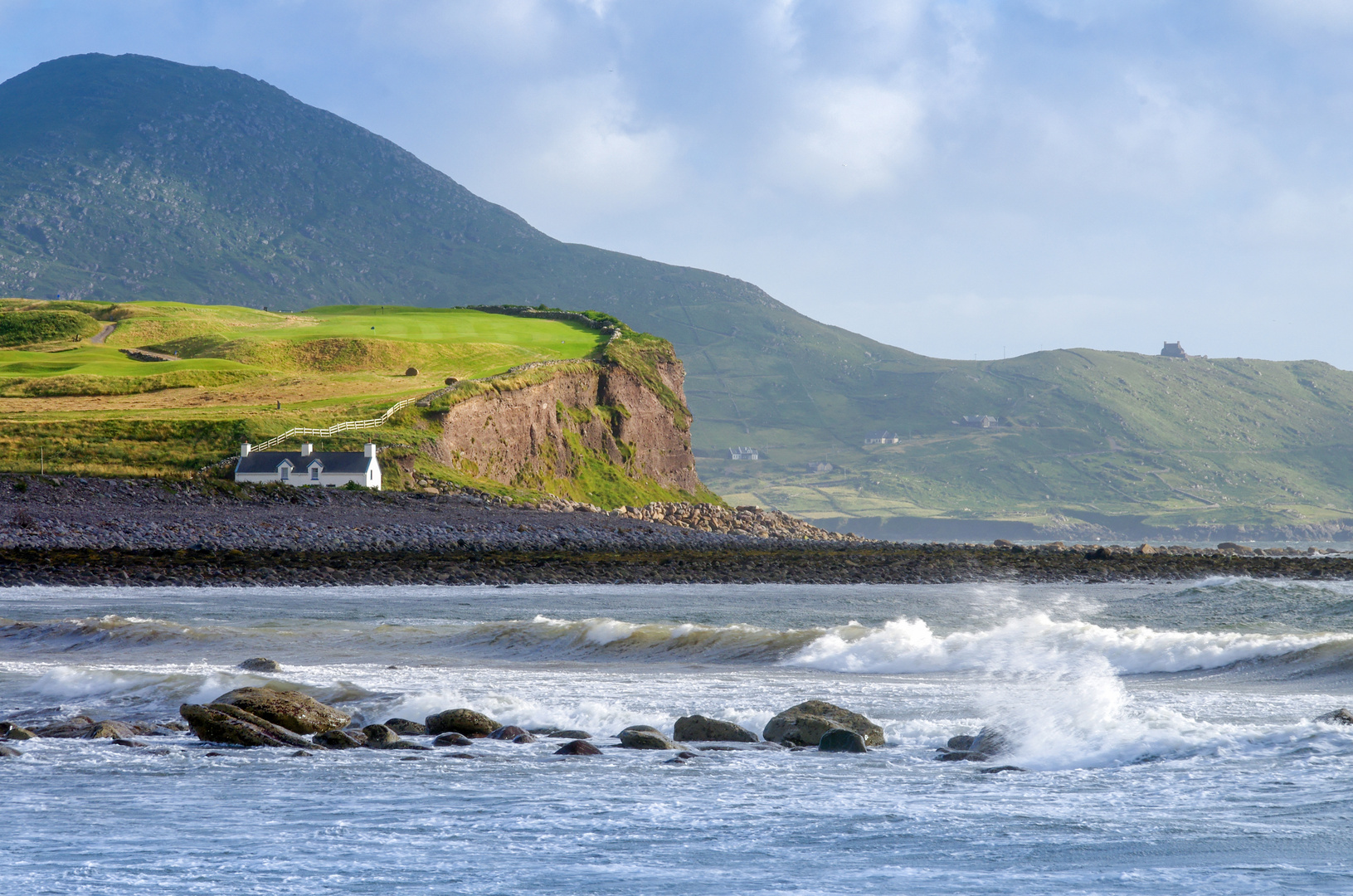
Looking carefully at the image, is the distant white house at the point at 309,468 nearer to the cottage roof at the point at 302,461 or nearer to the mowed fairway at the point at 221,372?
the cottage roof at the point at 302,461

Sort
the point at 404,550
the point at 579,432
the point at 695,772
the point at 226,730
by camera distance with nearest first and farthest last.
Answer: the point at 695,772 < the point at 226,730 < the point at 404,550 < the point at 579,432

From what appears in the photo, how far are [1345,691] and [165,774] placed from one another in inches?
603

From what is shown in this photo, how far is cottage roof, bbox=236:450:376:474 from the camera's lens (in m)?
58.6

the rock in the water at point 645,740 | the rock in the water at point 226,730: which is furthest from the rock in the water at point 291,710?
the rock in the water at point 645,740

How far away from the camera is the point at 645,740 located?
12.7 metres

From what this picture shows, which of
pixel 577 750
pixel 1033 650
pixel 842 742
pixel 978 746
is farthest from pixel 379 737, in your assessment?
pixel 1033 650

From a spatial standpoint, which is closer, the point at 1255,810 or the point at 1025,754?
the point at 1255,810

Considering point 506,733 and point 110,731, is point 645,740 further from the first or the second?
point 110,731

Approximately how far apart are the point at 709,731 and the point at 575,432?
242 feet

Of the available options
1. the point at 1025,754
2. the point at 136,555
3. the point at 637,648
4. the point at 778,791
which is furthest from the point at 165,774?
the point at 136,555

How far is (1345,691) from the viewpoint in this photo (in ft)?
51.9

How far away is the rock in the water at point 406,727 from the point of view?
1358 cm

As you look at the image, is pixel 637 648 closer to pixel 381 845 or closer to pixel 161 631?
pixel 161 631

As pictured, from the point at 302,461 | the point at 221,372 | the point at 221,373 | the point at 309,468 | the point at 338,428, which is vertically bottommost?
the point at 309,468
